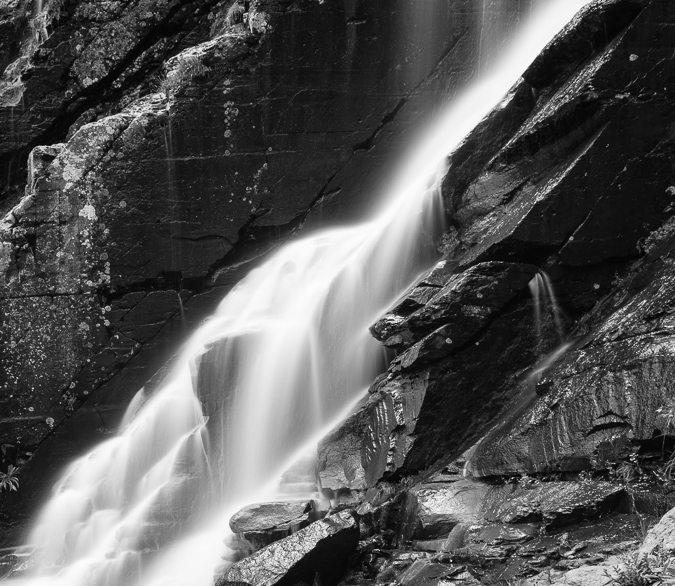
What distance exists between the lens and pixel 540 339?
23.0 ft

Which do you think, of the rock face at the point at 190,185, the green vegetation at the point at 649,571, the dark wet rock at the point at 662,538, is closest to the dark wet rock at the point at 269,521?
the green vegetation at the point at 649,571

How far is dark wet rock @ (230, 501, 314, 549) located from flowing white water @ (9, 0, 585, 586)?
2.30 feet

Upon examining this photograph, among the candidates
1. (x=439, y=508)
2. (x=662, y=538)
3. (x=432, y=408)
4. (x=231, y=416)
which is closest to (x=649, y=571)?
(x=662, y=538)

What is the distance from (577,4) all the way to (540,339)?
573 cm

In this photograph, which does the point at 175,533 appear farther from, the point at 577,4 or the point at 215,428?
the point at 577,4

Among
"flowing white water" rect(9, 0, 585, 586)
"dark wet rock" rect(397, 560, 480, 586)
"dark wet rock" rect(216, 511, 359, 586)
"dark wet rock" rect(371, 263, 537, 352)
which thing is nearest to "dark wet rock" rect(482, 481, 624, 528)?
"dark wet rock" rect(397, 560, 480, 586)

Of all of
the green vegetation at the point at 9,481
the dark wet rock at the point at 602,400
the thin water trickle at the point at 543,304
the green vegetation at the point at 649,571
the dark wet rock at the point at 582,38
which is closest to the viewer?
the green vegetation at the point at 649,571

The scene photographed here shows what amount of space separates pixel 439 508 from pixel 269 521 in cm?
148

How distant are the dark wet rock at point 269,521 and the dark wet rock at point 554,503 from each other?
1582mm

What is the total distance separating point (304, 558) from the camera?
5.54 m

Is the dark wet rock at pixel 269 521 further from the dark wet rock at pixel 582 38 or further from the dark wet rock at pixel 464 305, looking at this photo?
the dark wet rock at pixel 582 38

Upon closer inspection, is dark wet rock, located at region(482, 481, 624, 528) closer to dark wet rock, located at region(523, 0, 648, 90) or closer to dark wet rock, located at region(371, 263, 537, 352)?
dark wet rock, located at region(371, 263, 537, 352)

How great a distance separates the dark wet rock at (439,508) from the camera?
5.68 m

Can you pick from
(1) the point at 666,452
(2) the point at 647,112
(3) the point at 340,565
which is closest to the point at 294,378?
(3) the point at 340,565
